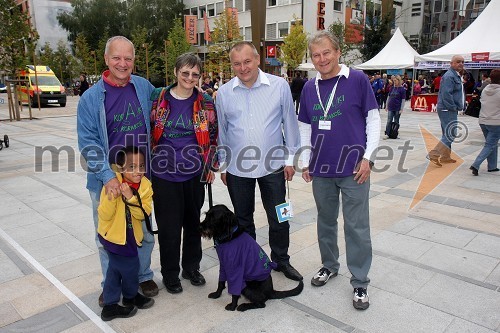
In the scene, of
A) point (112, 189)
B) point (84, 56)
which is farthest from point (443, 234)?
point (84, 56)

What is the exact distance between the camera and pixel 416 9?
44938mm

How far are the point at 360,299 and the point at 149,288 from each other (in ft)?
5.37

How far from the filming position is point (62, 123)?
1503cm

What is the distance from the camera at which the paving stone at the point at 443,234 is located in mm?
4066

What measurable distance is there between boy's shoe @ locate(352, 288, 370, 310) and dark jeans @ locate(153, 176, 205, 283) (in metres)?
1.31

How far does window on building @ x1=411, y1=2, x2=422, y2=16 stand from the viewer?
44.4m

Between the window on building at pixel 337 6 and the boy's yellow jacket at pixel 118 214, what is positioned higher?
the window on building at pixel 337 6

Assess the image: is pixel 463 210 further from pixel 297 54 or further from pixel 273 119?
pixel 297 54

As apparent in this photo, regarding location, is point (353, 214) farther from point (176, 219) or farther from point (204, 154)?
point (176, 219)

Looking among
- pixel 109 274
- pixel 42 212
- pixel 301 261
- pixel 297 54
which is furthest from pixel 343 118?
pixel 297 54

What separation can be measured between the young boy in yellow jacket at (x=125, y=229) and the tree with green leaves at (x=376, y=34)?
33.0 meters

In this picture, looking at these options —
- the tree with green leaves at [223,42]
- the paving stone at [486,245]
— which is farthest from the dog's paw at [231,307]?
the tree with green leaves at [223,42]

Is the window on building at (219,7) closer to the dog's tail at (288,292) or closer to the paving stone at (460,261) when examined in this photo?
the paving stone at (460,261)

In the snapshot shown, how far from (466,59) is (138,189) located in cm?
1411
